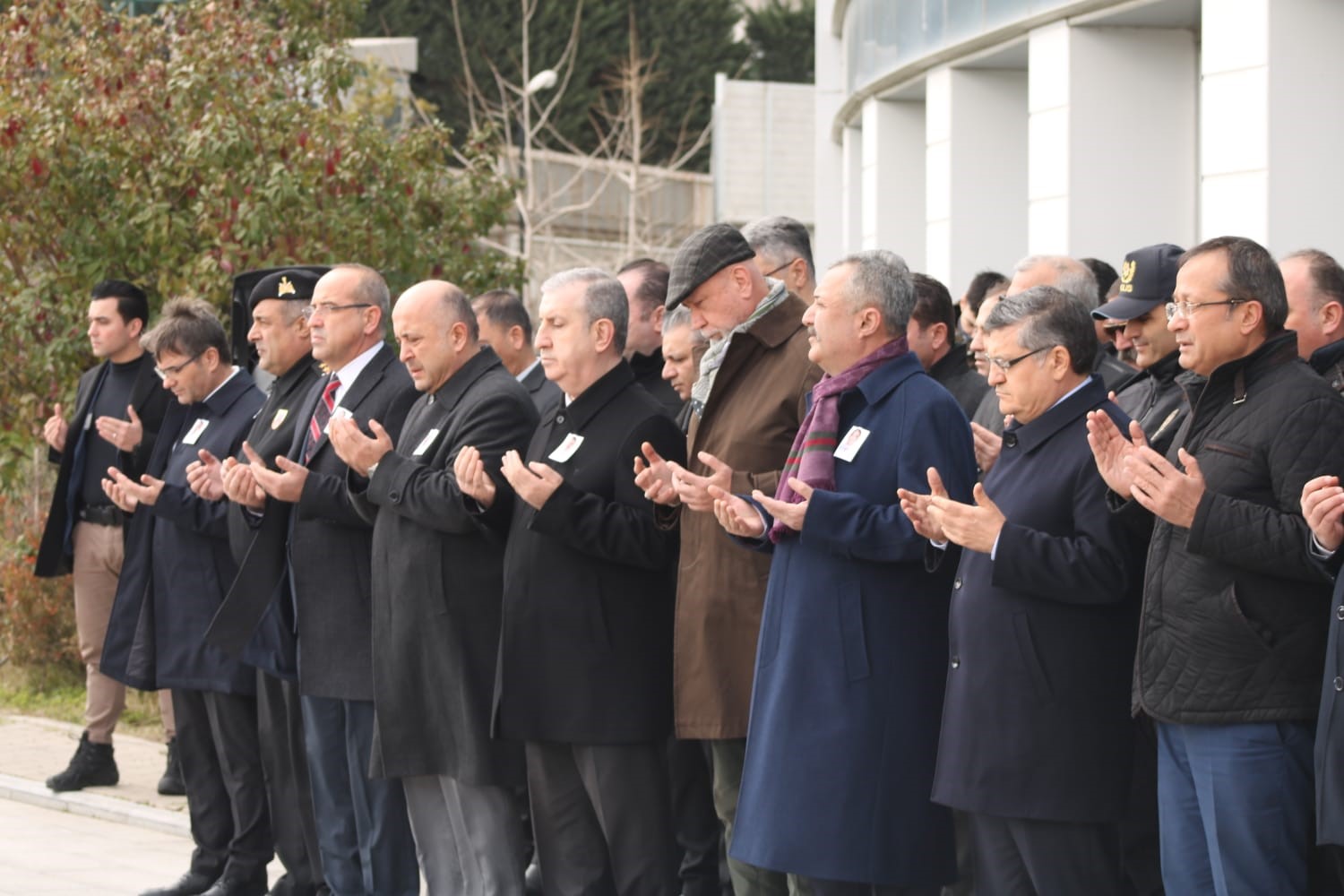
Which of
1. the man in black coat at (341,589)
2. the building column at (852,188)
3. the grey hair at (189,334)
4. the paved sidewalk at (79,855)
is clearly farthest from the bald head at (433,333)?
the building column at (852,188)

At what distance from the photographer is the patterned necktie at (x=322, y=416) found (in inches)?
275

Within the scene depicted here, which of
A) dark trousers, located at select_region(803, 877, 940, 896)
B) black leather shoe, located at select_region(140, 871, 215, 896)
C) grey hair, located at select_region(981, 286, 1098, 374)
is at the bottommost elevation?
black leather shoe, located at select_region(140, 871, 215, 896)

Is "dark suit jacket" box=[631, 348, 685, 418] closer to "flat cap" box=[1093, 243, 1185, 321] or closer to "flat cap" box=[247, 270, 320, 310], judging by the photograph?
"flat cap" box=[247, 270, 320, 310]

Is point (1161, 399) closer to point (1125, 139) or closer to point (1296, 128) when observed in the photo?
point (1296, 128)

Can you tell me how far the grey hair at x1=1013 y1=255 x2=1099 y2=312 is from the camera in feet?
22.4

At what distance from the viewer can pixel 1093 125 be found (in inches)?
476

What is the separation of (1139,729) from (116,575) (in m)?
6.24

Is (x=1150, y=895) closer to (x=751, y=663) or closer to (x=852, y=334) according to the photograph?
(x=751, y=663)

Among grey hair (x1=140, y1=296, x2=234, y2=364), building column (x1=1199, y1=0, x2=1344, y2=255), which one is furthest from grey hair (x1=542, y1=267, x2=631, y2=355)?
building column (x1=1199, y1=0, x2=1344, y2=255)

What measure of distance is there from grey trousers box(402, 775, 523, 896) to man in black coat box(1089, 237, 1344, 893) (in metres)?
2.39

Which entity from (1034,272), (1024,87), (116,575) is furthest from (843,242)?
(1034,272)

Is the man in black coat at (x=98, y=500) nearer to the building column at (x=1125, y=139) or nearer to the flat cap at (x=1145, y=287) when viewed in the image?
the flat cap at (x=1145, y=287)

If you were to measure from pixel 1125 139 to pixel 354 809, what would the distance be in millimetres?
7335

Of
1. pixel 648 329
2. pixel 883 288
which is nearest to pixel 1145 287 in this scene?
pixel 883 288
